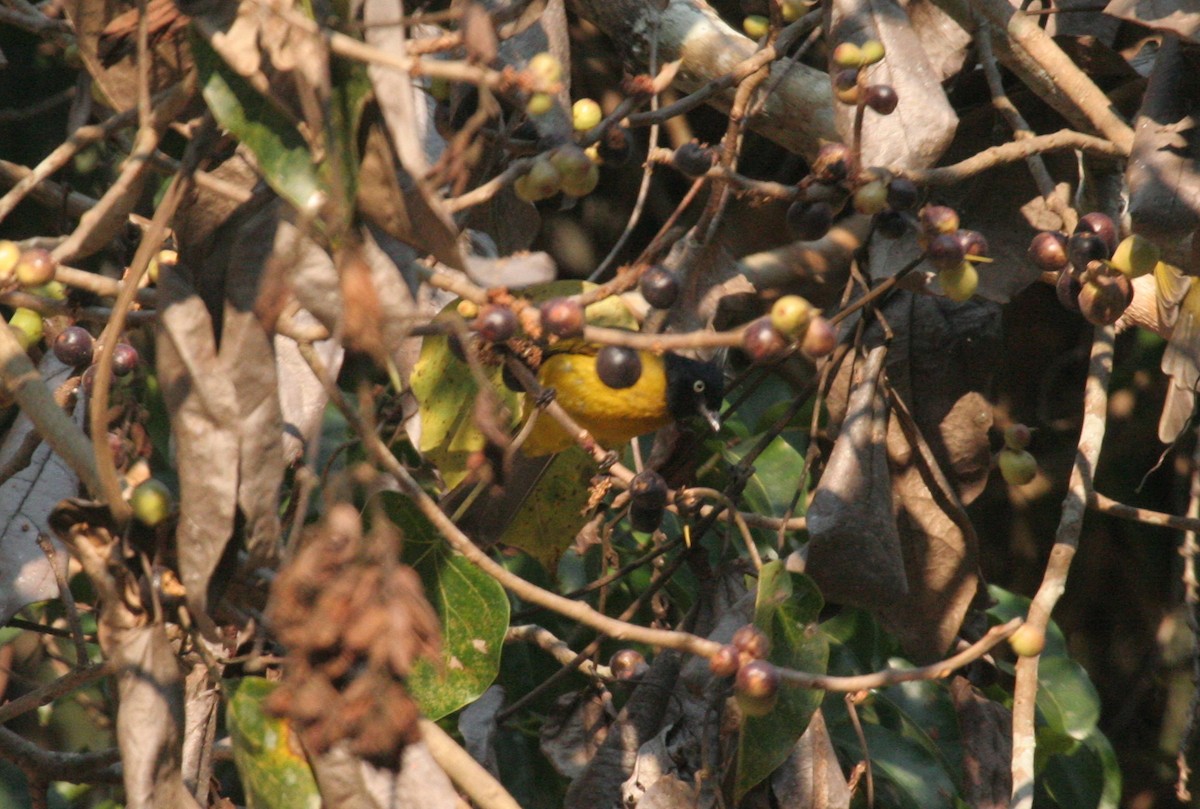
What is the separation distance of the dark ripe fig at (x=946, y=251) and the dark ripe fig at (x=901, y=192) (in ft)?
0.33

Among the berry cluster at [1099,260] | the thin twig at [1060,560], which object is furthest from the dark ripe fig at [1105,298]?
the thin twig at [1060,560]

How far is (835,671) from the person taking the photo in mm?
2344

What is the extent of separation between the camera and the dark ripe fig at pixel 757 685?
118 centimetres

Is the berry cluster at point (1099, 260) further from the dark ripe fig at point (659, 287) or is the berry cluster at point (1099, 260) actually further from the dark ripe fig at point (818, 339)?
the dark ripe fig at point (818, 339)

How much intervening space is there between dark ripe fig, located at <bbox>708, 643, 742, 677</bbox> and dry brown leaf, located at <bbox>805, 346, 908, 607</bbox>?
0.48 metres

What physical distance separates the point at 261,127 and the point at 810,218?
2.49 ft

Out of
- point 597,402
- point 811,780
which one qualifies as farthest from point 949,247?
point 597,402

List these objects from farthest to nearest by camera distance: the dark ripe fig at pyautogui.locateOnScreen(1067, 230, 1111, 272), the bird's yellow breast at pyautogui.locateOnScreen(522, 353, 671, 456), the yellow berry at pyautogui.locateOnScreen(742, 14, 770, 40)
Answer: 1. the yellow berry at pyautogui.locateOnScreen(742, 14, 770, 40)
2. the bird's yellow breast at pyautogui.locateOnScreen(522, 353, 671, 456)
3. the dark ripe fig at pyautogui.locateOnScreen(1067, 230, 1111, 272)

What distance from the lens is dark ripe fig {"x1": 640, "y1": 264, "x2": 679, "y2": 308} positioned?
4.65 feet

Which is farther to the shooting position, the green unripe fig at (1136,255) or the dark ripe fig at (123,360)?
the dark ripe fig at (123,360)

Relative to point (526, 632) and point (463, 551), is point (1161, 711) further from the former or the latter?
point (463, 551)

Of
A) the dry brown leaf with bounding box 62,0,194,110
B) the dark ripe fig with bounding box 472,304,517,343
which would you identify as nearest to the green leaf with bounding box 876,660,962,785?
the dark ripe fig with bounding box 472,304,517,343

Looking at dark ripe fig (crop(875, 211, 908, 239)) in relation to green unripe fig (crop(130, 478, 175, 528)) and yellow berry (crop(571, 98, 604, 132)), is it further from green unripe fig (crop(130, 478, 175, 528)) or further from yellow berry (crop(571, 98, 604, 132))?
green unripe fig (crop(130, 478, 175, 528))

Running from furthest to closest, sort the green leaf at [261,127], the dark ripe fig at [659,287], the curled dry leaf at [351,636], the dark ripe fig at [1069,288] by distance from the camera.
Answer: the dark ripe fig at [1069,288], the dark ripe fig at [659,287], the green leaf at [261,127], the curled dry leaf at [351,636]
